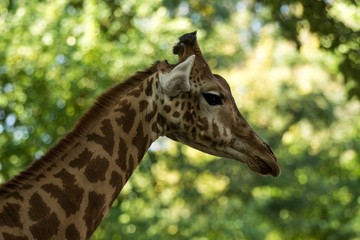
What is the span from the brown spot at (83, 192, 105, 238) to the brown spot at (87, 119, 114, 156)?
308mm

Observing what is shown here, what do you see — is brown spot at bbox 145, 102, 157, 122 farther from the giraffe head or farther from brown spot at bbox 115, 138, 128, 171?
brown spot at bbox 115, 138, 128, 171

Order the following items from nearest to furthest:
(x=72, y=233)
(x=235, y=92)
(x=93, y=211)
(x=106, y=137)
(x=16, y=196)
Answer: (x=16, y=196) → (x=72, y=233) → (x=93, y=211) → (x=106, y=137) → (x=235, y=92)

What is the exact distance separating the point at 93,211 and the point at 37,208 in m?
0.43

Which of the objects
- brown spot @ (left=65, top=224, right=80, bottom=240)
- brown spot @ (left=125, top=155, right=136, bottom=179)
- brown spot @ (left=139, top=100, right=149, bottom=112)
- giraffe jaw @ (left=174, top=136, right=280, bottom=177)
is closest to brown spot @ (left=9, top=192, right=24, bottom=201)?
brown spot @ (left=65, top=224, right=80, bottom=240)

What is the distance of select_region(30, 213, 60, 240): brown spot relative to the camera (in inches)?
245

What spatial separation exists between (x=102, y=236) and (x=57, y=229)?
8898mm

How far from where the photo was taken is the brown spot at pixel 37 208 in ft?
20.6

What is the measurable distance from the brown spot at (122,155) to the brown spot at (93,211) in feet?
0.88

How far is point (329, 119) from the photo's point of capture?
82.5 feet

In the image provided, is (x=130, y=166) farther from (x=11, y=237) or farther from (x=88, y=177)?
(x=11, y=237)

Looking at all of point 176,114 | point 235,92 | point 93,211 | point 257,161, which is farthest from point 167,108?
point 235,92

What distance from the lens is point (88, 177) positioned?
6.66m

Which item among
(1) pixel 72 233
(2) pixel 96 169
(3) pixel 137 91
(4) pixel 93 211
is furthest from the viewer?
(3) pixel 137 91

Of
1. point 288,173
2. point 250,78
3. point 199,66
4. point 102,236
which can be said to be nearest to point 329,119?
point 288,173
